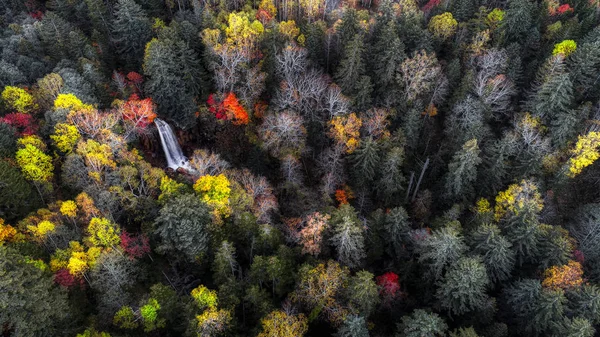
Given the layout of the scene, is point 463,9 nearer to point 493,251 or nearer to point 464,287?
point 493,251

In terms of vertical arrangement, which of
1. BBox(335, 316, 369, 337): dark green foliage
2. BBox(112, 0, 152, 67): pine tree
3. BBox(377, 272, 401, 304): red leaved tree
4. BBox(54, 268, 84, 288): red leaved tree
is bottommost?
BBox(377, 272, 401, 304): red leaved tree

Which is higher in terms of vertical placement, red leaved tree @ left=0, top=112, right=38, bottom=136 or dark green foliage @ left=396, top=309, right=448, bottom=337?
red leaved tree @ left=0, top=112, right=38, bottom=136

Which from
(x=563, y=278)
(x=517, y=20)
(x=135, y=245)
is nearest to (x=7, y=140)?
(x=135, y=245)

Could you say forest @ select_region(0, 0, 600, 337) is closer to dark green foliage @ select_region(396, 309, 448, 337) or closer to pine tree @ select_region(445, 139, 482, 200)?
dark green foliage @ select_region(396, 309, 448, 337)

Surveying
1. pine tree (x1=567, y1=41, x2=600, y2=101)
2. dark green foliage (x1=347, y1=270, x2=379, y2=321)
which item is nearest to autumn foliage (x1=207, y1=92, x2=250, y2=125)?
dark green foliage (x1=347, y1=270, x2=379, y2=321)

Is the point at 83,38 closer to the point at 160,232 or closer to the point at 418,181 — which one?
the point at 160,232

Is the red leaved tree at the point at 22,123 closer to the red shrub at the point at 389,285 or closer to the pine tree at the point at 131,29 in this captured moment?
the pine tree at the point at 131,29
